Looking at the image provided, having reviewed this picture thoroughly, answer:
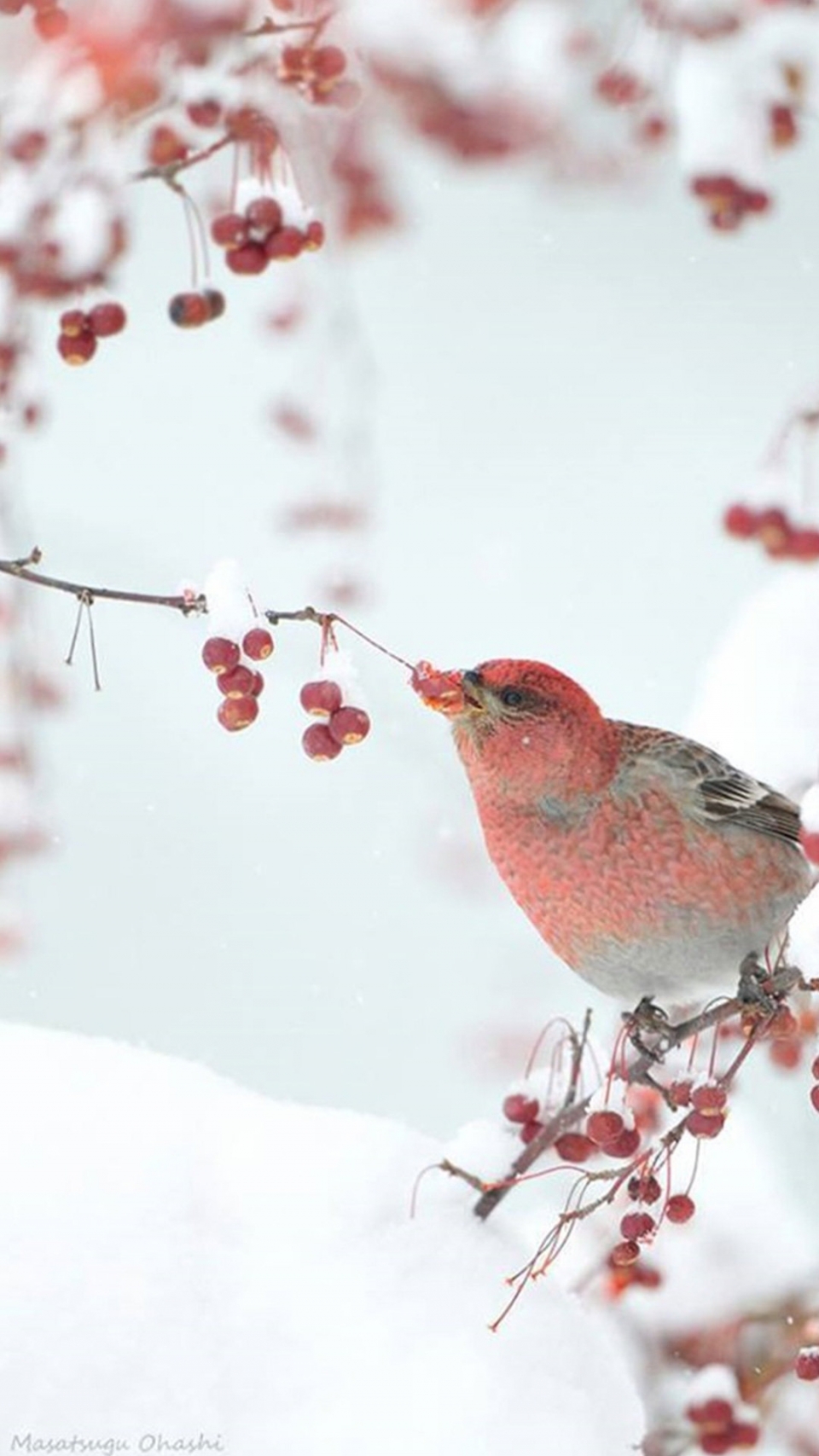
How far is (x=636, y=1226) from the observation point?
186 centimetres

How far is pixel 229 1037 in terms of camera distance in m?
6.14

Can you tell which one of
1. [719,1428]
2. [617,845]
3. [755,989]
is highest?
[617,845]

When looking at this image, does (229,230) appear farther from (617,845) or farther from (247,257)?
(617,845)

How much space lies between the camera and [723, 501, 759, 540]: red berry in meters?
2.90

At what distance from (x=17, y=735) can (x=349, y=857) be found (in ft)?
12.1

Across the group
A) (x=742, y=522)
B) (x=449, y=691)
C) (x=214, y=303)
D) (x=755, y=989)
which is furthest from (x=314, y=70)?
(x=755, y=989)

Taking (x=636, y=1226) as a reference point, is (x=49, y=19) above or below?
above

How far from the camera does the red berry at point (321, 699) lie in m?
1.73

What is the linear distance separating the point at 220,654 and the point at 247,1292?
0.60 meters

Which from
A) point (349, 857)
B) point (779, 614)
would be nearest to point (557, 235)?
point (349, 857)

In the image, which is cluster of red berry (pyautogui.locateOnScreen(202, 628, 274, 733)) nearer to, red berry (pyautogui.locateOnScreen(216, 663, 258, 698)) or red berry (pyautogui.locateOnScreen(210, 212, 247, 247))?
red berry (pyautogui.locateOnScreen(216, 663, 258, 698))

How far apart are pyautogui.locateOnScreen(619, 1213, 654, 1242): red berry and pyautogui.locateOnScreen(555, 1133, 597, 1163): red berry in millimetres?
318

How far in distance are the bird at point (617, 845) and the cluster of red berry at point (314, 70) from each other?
2.65ft

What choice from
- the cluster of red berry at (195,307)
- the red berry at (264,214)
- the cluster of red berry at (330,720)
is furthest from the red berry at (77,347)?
the cluster of red berry at (330,720)
